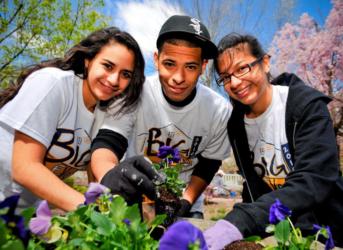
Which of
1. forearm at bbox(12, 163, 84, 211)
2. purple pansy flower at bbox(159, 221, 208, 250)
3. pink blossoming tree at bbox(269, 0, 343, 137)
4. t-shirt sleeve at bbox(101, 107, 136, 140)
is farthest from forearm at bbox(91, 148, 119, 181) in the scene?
pink blossoming tree at bbox(269, 0, 343, 137)

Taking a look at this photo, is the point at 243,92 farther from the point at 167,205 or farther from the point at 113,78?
the point at 167,205

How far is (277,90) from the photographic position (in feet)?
5.90

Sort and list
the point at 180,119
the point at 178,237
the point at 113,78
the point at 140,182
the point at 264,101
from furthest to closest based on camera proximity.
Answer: the point at 180,119
the point at 264,101
the point at 113,78
the point at 140,182
the point at 178,237

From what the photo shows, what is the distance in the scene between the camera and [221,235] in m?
0.83

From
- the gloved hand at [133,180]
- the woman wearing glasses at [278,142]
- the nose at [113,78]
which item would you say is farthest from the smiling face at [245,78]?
the gloved hand at [133,180]

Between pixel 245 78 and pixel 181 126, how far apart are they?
524 mm

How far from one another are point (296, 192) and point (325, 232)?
65cm

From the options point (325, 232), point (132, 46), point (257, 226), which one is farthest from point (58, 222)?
point (132, 46)

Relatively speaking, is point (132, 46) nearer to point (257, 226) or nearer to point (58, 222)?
point (257, 226)

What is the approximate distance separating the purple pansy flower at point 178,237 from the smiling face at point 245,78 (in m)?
1.40

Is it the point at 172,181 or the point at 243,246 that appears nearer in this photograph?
the point at 243,246

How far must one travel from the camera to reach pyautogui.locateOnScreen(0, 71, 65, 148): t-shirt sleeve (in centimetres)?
135

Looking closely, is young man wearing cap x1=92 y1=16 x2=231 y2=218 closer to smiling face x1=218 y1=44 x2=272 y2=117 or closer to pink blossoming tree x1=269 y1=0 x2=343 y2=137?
smiling face x1=218 y1=44 x2=272 y2=117

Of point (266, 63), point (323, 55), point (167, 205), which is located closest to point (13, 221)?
point (167, 205)
